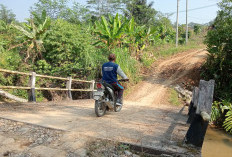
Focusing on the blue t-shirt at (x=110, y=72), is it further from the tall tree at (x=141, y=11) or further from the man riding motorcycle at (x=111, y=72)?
the tall tree at (x=141, y=11)

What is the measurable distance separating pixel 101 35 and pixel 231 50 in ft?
23.2

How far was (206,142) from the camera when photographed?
17.4 feet

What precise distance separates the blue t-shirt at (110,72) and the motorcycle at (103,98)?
0.18 meters

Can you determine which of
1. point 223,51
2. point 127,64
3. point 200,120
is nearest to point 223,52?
point 223,51

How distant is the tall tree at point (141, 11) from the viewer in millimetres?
26531

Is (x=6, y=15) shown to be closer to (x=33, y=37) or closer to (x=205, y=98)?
(x=33, y=37)

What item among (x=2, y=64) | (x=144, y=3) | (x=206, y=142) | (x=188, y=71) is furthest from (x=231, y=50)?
(x=144, y=3)

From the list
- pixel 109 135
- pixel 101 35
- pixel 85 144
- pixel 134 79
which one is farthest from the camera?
pixel 134 79

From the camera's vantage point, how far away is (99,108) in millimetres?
4660

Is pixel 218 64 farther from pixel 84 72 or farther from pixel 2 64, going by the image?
pixel 2 64

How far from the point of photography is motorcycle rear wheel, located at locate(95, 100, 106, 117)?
14.7ft

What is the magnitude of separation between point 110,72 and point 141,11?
24.2 m

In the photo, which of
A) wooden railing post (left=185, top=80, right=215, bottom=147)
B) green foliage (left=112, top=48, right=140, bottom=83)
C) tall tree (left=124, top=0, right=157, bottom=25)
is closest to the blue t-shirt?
wooden railing post (left=185, top=80, right=215, bottom=147)

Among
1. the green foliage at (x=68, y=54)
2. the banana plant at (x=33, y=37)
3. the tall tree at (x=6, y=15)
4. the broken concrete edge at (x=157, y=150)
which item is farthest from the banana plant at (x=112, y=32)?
the tall tree at (x=6, y=15)
